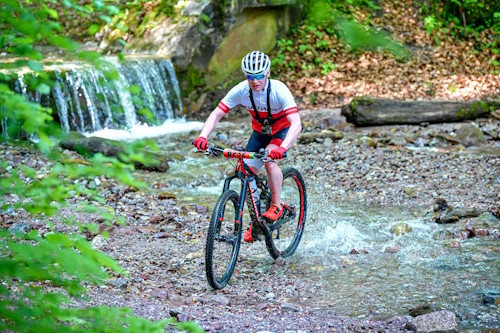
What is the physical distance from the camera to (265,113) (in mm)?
6027

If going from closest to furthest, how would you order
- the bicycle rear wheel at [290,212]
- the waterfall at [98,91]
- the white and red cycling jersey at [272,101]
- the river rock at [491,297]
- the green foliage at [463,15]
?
the river rock at [491,297]
the white and red cycling jersey at [272,101]
the bicycle rear wheel at [290,212]
the waterfall at [98,91]
the green foliage at [463,15]

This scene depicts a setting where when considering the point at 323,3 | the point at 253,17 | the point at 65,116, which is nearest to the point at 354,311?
the point at 323,3

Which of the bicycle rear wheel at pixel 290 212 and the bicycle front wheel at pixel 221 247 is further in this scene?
the bicycle rear wheel at pixel 290 212

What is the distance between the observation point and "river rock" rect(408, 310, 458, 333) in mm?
4633

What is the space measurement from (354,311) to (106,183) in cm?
481

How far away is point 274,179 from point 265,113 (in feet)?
2.07

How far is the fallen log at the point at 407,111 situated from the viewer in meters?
12.8

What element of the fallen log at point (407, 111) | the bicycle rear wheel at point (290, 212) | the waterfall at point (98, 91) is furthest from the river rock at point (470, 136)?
the waterfall at point (98, 91)

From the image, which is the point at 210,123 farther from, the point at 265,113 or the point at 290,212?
the point at 290,212


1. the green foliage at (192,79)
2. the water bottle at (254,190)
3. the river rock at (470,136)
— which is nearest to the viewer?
the water bottle at (254,190)

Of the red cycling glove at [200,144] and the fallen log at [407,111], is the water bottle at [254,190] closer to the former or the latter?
the red cycling glove at [200,144]

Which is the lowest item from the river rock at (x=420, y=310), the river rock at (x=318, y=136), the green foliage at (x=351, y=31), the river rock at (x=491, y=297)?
the river rock at (x=318, y=136)

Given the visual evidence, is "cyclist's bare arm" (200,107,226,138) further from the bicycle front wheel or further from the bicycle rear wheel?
the bicycle rear wheel

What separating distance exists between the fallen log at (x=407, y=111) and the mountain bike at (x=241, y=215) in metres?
6.06
